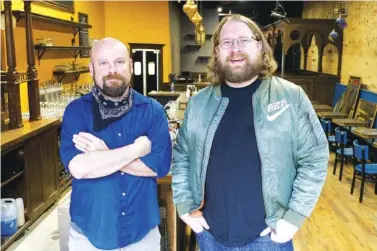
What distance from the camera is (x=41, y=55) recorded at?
6.12 m

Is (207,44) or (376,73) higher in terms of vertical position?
(207,44)

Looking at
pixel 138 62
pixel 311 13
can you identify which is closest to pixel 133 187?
pixel 138 62

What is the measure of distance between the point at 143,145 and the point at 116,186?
243 mm

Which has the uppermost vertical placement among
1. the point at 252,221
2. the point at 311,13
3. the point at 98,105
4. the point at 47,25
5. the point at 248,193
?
the point at 311,13

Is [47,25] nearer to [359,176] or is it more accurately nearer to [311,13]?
[359,176]

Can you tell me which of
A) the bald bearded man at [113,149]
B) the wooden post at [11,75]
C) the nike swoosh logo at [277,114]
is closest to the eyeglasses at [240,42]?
the nike swoosh logo at [277,114]

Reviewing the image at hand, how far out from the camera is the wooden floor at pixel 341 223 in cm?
399

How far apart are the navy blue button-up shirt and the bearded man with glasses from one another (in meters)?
0.23

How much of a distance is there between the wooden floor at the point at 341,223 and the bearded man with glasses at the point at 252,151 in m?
2.33

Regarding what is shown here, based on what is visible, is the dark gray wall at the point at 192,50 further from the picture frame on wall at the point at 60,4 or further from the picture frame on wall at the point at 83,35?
the picture frame on wall at the point at 60,4

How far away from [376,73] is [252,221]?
20.6 feet

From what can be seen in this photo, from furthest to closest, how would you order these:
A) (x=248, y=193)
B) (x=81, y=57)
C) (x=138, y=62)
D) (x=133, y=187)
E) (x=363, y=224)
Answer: (x=138, y=62)
(x=81, y=57)
(x=363, y=224)
(x=133, y=187)
(x=248, y=193)

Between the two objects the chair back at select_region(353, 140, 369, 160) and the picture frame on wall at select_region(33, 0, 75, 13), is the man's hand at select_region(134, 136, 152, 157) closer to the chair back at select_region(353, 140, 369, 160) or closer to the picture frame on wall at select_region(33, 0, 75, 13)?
the chair back at select_region(353, 140, 369, 160)

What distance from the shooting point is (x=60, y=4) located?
22.4 ft
